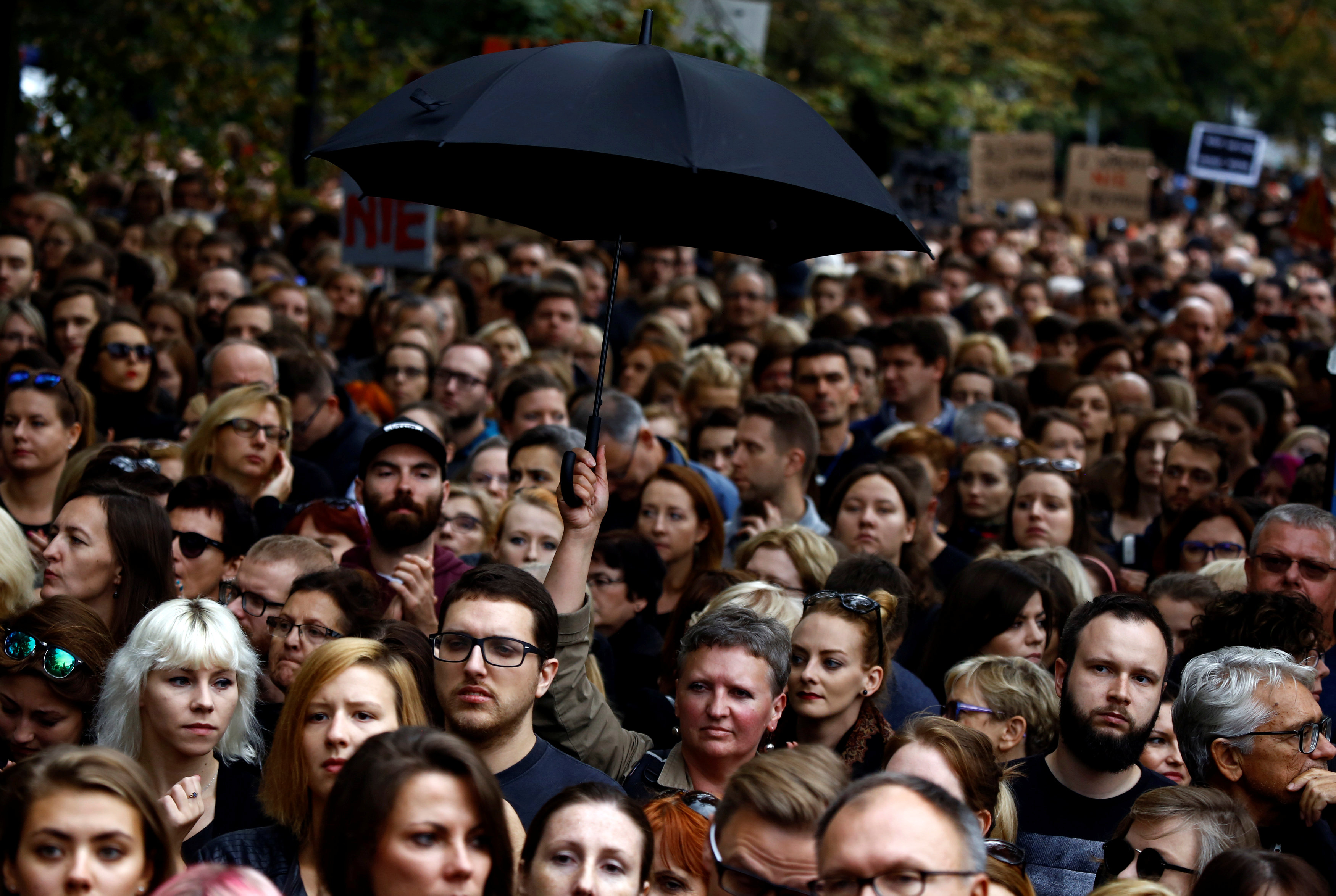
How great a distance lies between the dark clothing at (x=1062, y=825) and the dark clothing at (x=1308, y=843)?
0.33 m

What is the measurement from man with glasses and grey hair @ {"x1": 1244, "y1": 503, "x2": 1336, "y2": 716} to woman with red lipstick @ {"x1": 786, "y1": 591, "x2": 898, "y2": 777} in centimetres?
147

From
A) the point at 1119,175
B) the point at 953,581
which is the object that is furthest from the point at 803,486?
the point at 1119,175

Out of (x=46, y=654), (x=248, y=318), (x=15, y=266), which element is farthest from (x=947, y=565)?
(x=15, y=266)

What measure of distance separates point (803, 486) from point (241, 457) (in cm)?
266

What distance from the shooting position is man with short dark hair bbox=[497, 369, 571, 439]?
8.30 metres

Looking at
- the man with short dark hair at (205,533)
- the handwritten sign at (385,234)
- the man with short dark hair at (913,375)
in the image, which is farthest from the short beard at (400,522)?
the handwritten sign at (385,234)

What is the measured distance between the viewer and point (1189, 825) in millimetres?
4156

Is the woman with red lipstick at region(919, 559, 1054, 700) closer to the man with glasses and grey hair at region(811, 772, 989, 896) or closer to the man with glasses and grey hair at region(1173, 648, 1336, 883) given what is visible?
the man with glasses and grey hair at region(1173, 648, 1336, 883)

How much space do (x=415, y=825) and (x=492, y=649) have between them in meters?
1.30

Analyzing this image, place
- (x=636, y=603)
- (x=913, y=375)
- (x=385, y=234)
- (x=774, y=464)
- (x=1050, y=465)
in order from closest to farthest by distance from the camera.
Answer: (x=636, y=603), (x=774, y=464), (x=1050, y=465), (x=913, y=375), (x=385, y=234)

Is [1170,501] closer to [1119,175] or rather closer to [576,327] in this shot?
[576,327]

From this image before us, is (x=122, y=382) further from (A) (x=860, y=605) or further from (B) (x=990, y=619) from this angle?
(B) (x=990, y=619)

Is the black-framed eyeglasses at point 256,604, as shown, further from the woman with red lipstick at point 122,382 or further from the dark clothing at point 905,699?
the woman with red lipstick at point 122,382

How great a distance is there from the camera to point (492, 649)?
15.1 ft
